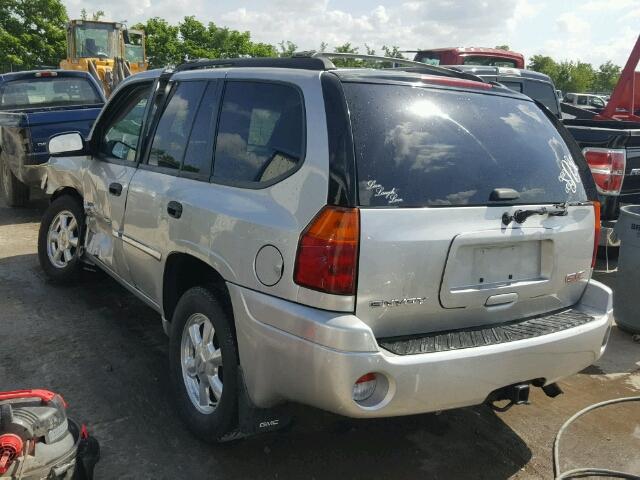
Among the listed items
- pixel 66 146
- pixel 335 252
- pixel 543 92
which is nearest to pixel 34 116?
pixel 66 146

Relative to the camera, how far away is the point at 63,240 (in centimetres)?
539

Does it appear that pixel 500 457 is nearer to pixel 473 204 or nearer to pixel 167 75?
pixel 473 204

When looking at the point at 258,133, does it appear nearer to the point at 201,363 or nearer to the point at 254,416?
the point at 201,363

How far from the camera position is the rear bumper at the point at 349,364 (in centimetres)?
239

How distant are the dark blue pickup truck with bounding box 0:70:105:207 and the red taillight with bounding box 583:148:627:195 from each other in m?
6.36

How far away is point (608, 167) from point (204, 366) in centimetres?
403

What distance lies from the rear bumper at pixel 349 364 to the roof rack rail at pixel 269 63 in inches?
43.1

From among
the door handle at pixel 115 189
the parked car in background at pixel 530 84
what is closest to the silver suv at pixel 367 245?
the door handle at pixel 115 189

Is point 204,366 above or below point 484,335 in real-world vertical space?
below

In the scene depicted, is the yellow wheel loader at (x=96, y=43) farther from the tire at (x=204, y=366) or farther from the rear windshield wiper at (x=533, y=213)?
the rear windshield wiper at (x=533, y=213)

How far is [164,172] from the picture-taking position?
3.65 m

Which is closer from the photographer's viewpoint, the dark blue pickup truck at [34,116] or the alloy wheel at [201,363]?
the alloy wheel at [201,363]

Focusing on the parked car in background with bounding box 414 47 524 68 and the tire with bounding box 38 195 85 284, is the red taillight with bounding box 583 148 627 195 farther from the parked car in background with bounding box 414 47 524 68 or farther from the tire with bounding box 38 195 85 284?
the parked car in background with bounding box 414 47 524 68

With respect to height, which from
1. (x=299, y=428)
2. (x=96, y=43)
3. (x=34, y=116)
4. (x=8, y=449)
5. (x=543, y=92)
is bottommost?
(x=299, y=428)
